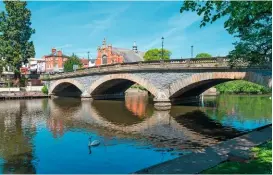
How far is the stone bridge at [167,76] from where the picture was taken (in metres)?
27.9

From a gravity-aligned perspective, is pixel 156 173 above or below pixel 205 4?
below

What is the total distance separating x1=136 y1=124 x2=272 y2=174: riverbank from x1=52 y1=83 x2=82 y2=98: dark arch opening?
4610 centimetres

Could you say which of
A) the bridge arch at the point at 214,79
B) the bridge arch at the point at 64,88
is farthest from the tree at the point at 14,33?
the bridge arch at the point at 214,79

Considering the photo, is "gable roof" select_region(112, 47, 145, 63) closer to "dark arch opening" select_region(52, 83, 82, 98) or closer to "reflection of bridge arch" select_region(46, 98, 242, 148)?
"dark arch opening" select_region(52, 83, 82, 98)

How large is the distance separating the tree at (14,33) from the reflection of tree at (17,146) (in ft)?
118

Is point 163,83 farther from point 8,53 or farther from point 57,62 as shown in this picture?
point 57,62

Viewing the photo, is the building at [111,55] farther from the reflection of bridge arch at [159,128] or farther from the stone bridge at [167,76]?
the reflection of bridge arch at [159,128]

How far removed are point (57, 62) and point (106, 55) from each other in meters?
37.7

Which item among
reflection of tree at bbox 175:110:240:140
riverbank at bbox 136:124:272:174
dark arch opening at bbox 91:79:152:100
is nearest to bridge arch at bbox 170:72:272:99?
reflection of tree at bbox 175:110:240:140

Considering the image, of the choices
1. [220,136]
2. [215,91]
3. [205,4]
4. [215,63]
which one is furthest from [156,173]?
[215,91]

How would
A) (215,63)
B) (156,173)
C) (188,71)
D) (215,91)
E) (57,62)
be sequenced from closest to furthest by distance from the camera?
(156,173)
(215,63)
(188,71)
(215,91)
(57,62)

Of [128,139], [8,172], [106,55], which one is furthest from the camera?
[106,55]

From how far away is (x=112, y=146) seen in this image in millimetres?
17766

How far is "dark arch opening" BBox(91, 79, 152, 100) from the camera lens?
46.7 m
